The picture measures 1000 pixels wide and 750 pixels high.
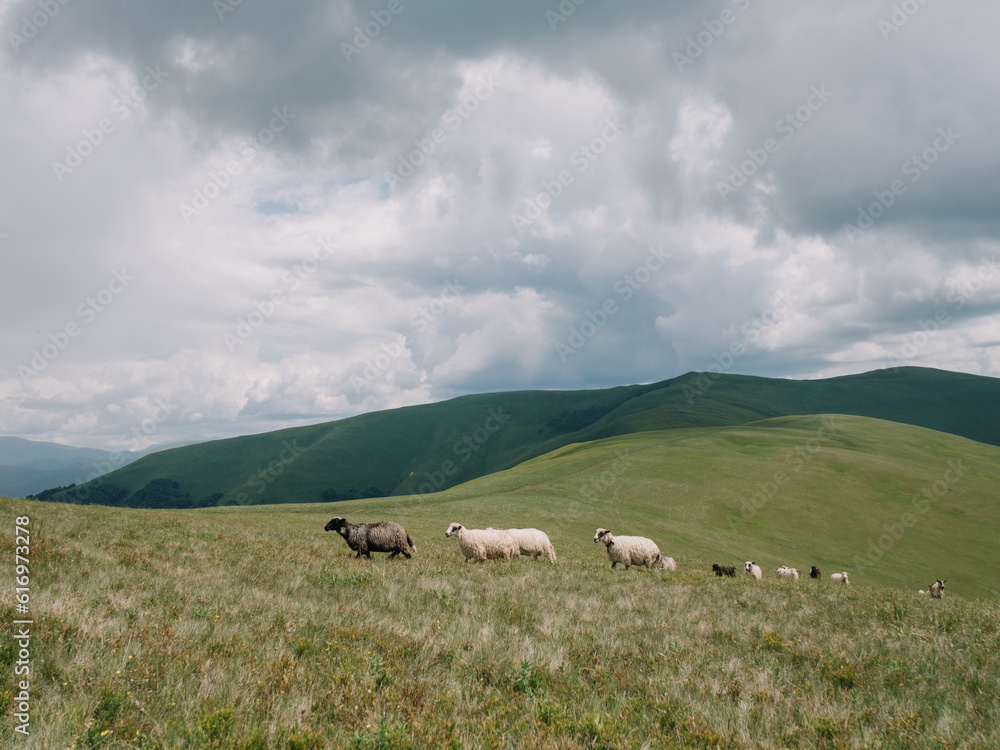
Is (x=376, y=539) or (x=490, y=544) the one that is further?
(x=490, y=544)

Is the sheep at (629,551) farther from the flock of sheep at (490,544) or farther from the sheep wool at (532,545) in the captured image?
the sheep wool at (532,545)

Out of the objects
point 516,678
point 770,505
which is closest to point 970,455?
point 770,505

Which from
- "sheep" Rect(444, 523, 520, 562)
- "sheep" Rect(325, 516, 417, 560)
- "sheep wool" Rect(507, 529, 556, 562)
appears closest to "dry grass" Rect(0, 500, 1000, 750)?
"sheep" Rect(325, 516, 417, 560)

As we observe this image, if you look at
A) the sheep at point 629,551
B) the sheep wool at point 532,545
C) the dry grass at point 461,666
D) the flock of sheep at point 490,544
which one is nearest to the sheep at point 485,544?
the flock of sheep at point 490,544

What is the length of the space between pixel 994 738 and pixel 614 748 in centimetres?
449

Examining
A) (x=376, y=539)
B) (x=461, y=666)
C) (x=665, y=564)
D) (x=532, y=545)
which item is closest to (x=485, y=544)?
(x=532, y=545)

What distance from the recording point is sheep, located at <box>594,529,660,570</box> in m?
22.9

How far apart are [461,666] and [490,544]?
1373cm

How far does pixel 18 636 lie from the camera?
591cm

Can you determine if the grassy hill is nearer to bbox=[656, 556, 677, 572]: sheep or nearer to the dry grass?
the dry grass

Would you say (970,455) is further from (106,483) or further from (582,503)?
(106,483)

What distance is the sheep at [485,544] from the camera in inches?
781

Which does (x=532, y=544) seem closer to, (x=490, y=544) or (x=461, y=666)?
(x=490, y=544)

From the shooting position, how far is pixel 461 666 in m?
7.05
